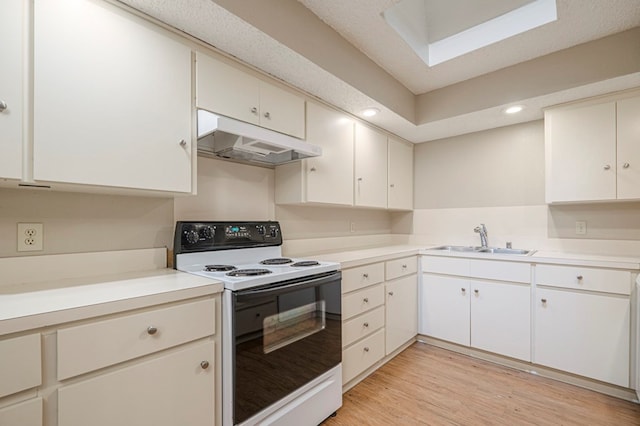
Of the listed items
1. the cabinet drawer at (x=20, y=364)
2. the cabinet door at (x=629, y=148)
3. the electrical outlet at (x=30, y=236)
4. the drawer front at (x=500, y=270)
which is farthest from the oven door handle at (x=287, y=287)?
the cabinet door at (x=629, y=148)

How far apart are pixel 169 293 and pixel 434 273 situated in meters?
2.32

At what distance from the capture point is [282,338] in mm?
1481

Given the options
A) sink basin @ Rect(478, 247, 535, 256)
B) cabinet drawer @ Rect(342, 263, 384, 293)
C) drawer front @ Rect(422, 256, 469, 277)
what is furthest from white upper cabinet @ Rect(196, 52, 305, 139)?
sink basin @ Rect(478, 247, 535, 256)

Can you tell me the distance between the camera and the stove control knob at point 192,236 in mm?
1644

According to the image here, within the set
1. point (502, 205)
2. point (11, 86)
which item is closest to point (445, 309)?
point (502, 205)

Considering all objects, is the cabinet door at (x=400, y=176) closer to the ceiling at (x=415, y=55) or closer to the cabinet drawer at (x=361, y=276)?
the ceiling at (x=415, y=55)

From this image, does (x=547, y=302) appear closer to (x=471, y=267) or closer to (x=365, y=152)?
(x=471, y=267)

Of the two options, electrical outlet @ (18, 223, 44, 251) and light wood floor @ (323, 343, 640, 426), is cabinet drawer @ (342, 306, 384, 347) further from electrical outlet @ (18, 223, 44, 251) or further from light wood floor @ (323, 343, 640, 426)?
electrical outlet @ (18, 223, 44, 251)

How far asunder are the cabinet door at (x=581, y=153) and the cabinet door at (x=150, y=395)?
275 centimetres

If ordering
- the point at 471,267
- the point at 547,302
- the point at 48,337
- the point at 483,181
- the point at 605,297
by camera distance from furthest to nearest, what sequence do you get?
the point at 483,181, the point at 471,267, the point at 547,302, the point at 605,297, the point at 48,337

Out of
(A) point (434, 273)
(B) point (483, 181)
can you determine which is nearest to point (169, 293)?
(A) point (434, 273)

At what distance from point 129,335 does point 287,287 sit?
2.22ft

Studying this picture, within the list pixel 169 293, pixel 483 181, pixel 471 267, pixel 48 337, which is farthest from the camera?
pixel 483 181

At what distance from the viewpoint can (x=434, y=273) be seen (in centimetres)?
276
